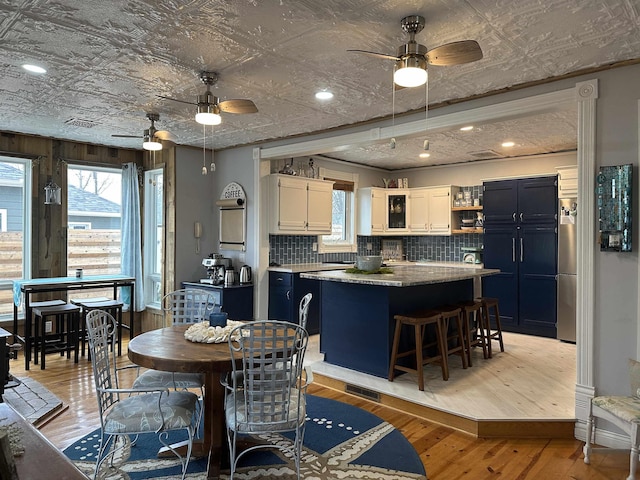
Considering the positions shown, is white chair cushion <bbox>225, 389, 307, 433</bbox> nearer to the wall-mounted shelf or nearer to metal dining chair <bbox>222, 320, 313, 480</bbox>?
metal dining chair <bbox>222, 320, 313, 480</bbox>

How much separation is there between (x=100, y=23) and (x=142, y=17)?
10.8 inches

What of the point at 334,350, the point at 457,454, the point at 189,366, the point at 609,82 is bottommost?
the point at 457,454

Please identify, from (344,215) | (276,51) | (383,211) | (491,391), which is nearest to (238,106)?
(276,51)

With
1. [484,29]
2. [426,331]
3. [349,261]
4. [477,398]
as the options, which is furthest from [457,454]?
[349,261]

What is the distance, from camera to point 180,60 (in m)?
2.98

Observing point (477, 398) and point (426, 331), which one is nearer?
point (477, 398)

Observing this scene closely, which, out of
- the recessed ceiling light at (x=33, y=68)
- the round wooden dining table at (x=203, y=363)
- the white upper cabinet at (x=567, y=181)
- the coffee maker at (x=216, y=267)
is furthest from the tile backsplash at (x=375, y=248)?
the recessed ceiling light at (x=33, y=68)

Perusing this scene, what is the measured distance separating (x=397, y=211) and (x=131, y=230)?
417 centimetres

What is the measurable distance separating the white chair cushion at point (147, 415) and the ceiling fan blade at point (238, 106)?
1.97 metres

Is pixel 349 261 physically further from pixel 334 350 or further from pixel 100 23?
pixel 100 23

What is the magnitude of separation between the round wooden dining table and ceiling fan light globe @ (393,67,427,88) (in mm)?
1790

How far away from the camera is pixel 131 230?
20.0ft

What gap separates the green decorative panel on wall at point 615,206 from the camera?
114 inches

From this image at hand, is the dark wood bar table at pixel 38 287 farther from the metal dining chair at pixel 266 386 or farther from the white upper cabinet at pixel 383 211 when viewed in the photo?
the white upper cabinet at pixel 383 211
